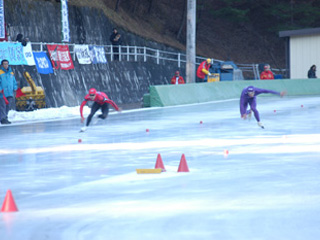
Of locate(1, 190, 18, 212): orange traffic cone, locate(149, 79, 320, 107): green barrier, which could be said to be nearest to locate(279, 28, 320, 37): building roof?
locate(149, 79, 320, 107): green barrier

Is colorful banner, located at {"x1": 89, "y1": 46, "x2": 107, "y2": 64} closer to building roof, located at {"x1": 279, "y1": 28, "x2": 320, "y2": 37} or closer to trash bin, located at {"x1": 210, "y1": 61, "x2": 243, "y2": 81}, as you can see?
trash bin, located at {"x1": 210, "y1": 61, "x2": 243, "y2": 81}

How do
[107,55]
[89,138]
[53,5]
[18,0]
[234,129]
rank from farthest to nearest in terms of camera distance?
[107,55] < [53,5] < [18,0] < [234,129] < [89,138]

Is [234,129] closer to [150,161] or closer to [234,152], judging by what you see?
[234,152]

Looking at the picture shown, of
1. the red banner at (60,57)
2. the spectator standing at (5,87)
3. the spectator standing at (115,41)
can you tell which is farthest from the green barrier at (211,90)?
the spectator standing at (5,87)

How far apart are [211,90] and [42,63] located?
1089 cm

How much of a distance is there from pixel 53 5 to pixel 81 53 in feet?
13.6

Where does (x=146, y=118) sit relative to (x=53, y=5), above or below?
below

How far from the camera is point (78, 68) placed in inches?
1341

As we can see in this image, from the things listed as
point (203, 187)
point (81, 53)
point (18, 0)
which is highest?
point (18, 0)

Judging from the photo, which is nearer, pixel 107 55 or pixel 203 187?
pixel 203 187

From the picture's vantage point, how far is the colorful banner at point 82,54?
112 ft

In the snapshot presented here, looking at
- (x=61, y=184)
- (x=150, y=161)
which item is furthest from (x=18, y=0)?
(x=61, y=184)

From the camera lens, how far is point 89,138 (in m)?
19.0

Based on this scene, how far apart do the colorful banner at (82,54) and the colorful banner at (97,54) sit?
396mm
